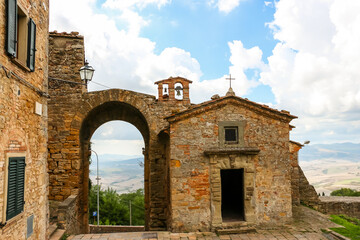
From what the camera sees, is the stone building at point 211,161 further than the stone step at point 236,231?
Yes

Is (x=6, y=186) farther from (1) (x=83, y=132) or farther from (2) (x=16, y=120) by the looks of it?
(1) (x=83, y=132)

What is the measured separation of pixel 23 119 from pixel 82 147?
272 inches

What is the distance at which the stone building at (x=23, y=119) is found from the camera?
4672 millimetres

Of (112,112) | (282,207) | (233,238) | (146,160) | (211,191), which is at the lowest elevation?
(233,238)

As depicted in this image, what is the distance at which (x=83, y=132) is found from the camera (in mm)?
12367

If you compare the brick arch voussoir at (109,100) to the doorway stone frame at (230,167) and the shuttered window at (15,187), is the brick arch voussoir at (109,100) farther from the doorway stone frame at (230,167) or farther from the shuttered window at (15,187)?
the shuttered window at (15,187)

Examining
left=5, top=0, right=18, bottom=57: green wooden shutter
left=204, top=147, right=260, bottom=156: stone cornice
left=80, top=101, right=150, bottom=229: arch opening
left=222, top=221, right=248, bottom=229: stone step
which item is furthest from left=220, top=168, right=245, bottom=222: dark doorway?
left=5, top=0, right=18, bottom=57: green wooden shutter

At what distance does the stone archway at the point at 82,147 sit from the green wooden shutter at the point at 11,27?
6746 mm

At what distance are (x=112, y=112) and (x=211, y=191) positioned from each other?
6.79m

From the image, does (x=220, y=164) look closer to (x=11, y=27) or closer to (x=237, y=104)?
(x=237, y=104)

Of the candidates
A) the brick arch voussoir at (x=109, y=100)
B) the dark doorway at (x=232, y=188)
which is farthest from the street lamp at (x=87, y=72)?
the dark doorway at (x=232, y=188)

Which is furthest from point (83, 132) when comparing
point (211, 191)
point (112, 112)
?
point (211, 191)

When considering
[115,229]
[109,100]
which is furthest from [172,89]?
[115,229]

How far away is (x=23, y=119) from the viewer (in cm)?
559
